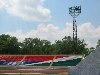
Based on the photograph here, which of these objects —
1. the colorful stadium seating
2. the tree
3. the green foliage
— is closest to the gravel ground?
the colorful stadium seating

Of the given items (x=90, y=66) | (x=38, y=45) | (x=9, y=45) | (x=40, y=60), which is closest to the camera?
(x=90, y=66)

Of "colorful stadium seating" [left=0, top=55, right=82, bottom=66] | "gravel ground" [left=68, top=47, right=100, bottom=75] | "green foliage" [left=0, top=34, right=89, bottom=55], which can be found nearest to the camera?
"gravel ground" [left=68, top=47, right=100, bottom=75]

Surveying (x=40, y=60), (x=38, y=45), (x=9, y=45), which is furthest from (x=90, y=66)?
(x=38, y=45)

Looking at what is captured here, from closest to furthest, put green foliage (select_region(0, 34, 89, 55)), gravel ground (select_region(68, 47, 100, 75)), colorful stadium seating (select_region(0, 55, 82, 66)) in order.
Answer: gravel ground (select_region(68, 47, 100, 75)) < colorful stadium seating (select_region(0, 55, 82, 66)) < green foliage (select_region(0, 34, 89, 55))

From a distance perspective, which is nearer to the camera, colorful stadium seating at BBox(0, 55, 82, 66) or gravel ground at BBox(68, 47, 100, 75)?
gravel ground at BBox(68, 47, 100, 75)

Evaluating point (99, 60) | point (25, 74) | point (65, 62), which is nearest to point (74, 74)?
point (99, 60)

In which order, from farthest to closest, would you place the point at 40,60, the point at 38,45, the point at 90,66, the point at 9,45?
the point at 38,45
the point at 9,45
the point at 40,60
the point at 90,66

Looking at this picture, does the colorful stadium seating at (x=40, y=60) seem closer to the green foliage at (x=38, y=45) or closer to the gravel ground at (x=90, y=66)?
the green foliage at (x=38, y=45)

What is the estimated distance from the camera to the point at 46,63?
205 ft

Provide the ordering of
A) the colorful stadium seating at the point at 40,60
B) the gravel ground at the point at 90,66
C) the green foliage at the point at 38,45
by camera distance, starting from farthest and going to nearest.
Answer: the green foliage at the point at 38,45 < the colorful stadium seating at the point at 40,60 < the gravel ground at the point at 90,66

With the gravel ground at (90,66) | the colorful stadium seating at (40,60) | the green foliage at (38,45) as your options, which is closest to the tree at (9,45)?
the green foliage at (38,45)

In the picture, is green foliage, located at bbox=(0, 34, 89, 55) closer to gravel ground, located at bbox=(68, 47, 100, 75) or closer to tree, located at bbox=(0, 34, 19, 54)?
tree, located at bbox=(0, 34, 19, 54)

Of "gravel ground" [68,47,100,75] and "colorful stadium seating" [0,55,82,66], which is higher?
"colorful stadium seating" [0,55,82,66]

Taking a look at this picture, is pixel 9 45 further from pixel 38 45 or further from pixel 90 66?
pixel 90 66
